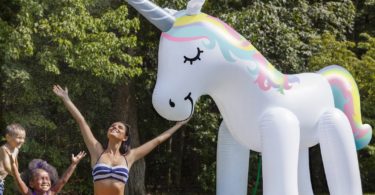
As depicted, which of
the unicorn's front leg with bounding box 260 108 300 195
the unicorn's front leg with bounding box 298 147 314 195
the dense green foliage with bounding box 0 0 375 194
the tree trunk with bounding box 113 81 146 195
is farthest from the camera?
the tree trunk with bounding box 113 81 146 195

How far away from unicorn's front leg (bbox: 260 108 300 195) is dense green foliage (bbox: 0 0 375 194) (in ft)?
16.0

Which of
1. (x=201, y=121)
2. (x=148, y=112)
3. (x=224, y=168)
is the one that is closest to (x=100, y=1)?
(x=201, y=121)

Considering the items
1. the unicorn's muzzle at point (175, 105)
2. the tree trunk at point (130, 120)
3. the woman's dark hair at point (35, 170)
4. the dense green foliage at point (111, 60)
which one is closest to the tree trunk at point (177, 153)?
the dense green foliage at point (111, 60)

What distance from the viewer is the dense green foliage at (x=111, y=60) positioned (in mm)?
9750

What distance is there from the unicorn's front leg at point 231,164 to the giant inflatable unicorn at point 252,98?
12 centimetres

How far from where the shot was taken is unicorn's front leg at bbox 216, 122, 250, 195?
225 inches

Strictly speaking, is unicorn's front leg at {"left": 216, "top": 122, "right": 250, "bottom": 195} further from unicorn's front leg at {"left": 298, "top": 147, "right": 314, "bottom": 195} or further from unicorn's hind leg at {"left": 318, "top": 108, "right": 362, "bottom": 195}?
unicorn's hind leg at {"left": 318, "top": 108, "right": 362, "bottom": 195}

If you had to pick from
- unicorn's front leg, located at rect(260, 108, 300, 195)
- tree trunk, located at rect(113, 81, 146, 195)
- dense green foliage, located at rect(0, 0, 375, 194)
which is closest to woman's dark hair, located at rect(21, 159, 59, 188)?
unicorn's front leg, located at rect(260, 108, 300, 195)

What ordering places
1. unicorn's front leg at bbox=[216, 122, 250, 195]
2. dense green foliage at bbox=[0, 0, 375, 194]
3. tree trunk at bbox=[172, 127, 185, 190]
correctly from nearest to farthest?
unicorn's front leg at bbox=[216, 122, 250, 195] < dense green foliage at bbox=[0, 0, 375, 194] < tree trunk at bbox=[172, 127, 185, 190]

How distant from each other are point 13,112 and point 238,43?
639cm

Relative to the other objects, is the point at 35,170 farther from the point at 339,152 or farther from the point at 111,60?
the point at 111,60

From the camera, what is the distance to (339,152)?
210 inches

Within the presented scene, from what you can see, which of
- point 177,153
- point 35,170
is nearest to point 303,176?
point 35,170

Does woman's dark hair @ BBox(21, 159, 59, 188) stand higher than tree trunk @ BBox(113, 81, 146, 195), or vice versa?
tree trunk @ BBox(113, 81, 146, 195)
